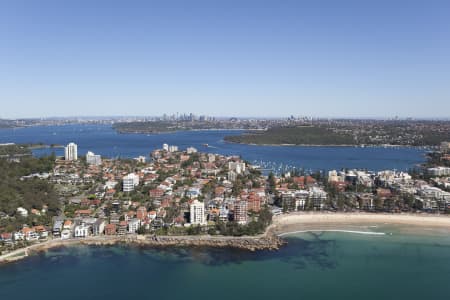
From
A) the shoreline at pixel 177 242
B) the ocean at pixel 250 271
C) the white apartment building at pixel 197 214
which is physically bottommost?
the ocean at pixel 250 271

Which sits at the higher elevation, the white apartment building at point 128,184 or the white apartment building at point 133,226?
the white apartment building at point 128,184

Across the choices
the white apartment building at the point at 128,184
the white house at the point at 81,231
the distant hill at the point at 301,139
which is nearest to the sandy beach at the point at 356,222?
the white house at the point at 81,231

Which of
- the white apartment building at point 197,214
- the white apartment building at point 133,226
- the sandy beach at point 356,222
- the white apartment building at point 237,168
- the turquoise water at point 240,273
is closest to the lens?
the turquoise water at point 240,273

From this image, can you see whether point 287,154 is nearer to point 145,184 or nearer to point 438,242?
point 145,184

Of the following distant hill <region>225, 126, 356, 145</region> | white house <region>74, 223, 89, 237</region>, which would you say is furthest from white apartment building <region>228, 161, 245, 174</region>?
distant hill <region>225, 126, 356, 145</region>

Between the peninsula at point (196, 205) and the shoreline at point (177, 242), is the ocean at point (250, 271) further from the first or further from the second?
the peninsula at point (196, 205)

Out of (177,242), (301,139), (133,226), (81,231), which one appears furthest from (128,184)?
(301,139)

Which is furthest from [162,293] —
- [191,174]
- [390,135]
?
[390,135]
